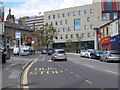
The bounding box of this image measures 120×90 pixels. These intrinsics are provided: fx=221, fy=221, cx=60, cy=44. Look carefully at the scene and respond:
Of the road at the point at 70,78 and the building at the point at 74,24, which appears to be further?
the building at the point at 74,24

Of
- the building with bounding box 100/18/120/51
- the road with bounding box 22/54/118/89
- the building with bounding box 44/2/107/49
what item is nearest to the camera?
the road with bounding box 22/54/118/89

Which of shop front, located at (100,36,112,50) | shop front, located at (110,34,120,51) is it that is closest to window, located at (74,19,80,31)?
shop front, located at (100,36,112,50)

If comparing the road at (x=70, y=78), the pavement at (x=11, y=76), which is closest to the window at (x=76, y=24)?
the pavement at (x=11, y=76)

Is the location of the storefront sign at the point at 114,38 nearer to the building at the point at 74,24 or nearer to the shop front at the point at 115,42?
the shop front at the point at 115,42

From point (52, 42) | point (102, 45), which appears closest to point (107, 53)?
point (102, 45)

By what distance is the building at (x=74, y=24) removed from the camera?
3192 inches

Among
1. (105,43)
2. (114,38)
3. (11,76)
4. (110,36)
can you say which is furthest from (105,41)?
(11,76)

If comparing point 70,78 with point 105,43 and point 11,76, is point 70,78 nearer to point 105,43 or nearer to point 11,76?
point 11,76

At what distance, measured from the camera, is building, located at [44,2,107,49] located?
81088mm

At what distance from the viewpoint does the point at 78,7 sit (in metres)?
83.4

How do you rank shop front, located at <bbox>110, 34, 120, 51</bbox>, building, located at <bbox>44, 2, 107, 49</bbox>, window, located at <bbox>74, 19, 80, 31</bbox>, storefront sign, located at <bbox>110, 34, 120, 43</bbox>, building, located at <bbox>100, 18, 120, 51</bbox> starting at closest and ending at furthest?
storefront sign, located at <bbox>110, 34, 120, 43</bbox> < shop front, located at <bbox>110, 34, 120, 51</bbox> < building, located at <bbox>100, 18, 120, 51</bbox> < building, located at <bbox>44, 2, 107, 49</bbox> < window, located at <bbox>74, 19, 80, 31</bbox>

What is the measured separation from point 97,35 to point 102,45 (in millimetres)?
2841

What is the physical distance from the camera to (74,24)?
8475cm

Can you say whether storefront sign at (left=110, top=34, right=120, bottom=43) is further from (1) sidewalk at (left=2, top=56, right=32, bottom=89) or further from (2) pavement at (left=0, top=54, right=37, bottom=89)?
(1) sidewalk at (left=2, top=56, right=32, bottom=89)
